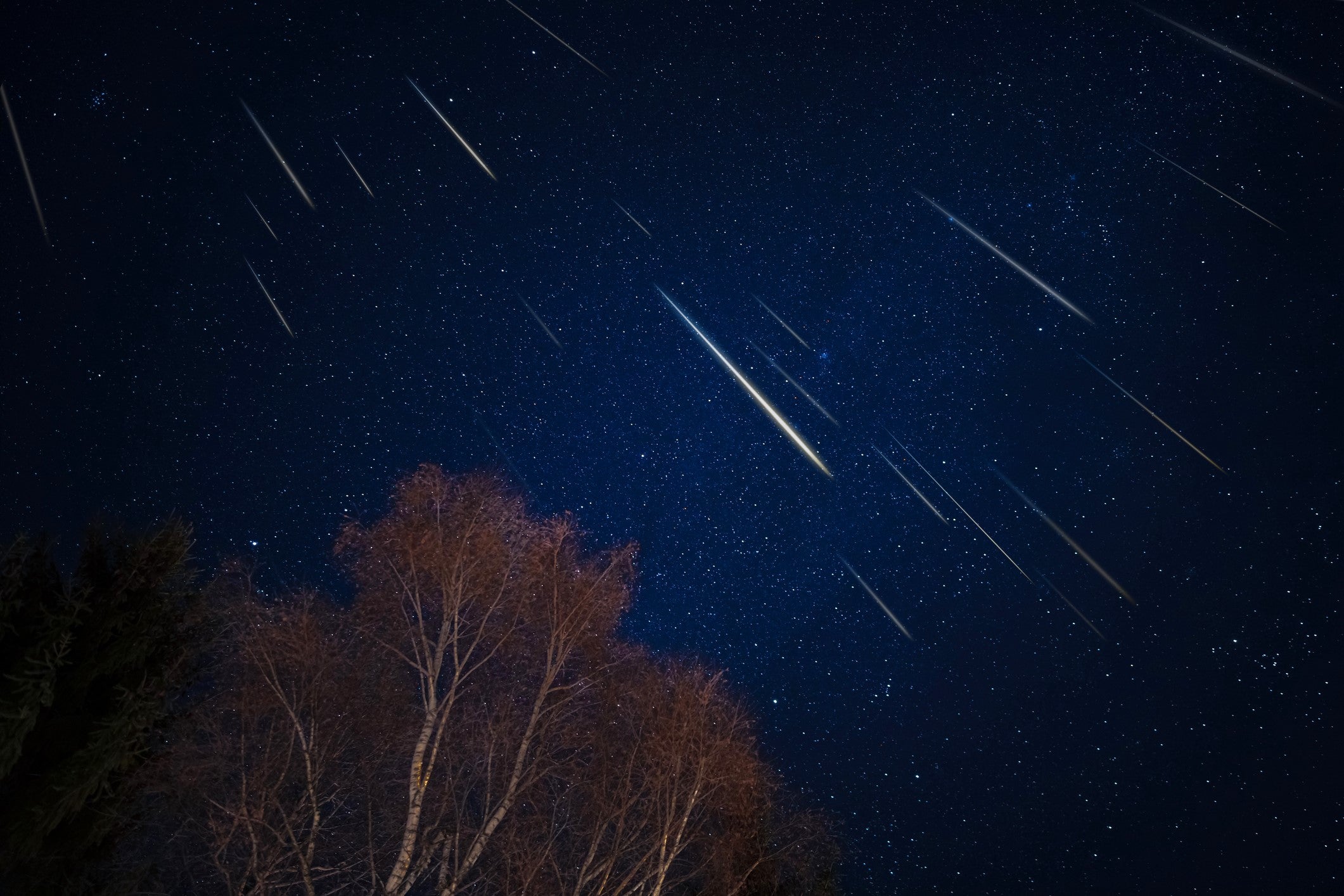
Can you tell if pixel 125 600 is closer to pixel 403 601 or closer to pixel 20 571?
pixel 20 571

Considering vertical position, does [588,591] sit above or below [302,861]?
above

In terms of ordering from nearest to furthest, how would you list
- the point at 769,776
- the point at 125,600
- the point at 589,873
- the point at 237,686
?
the point at 125,600 → the point at 237,686 → the point at 589,873 → the point at 769,776

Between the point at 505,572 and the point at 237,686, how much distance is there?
4485 millimetres

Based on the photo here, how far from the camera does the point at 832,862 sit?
15.8 metres

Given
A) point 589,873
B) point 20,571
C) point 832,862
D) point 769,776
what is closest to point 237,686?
point 20,571

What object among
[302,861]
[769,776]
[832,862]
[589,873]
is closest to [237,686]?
[302,861]

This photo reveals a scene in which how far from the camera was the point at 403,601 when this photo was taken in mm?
13656

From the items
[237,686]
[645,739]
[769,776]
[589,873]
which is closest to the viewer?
[237,686]

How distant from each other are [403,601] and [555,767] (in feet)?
13.1

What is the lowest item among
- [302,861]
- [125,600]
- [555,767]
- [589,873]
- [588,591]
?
[589,873]

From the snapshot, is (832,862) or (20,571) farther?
(832,862)

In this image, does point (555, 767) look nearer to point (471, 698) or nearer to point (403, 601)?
point (471, 698)

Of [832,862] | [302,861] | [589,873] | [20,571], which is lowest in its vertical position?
[832,862]

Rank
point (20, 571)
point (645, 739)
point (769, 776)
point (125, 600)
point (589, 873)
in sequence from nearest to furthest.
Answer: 1. point (20, 571)
2. point (125, 600)
3. point (589, 873)
4. point (645, 739)
5. point (769, 776)
